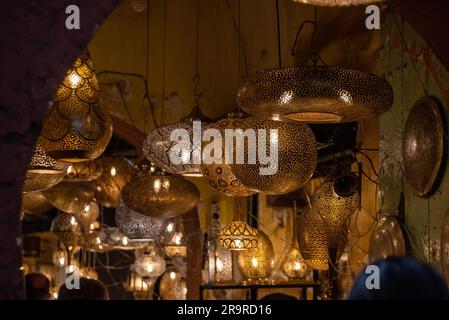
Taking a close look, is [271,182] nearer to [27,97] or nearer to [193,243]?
[27,97]

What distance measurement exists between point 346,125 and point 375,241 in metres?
1.88

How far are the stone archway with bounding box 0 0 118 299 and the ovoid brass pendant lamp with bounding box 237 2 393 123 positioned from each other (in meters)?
1.19

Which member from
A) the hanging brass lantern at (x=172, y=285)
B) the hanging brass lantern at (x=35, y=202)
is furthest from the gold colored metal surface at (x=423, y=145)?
the hanging brass lantern at (x=172, y=285)

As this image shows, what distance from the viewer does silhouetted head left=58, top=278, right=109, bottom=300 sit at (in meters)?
4.09

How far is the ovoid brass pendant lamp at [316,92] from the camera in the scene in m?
2.72

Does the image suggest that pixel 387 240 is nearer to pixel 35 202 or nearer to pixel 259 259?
pixel 259 259

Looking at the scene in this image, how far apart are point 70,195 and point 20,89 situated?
15.7 ft

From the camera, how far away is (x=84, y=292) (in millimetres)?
4160

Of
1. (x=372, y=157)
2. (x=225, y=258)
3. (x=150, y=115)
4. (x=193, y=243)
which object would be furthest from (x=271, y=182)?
(x=193, y=243)

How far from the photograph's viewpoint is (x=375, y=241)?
4395mm

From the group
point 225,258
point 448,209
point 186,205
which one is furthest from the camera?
point 225,258

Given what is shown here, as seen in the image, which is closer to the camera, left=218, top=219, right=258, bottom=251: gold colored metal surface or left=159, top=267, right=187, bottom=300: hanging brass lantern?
left=218, top=219, right=258, bottom=251: gold colored metal surface

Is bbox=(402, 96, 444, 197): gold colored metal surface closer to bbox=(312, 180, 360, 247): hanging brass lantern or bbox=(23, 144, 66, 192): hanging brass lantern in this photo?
bbox=(312, 180, 360, 247): hanging brass lantern

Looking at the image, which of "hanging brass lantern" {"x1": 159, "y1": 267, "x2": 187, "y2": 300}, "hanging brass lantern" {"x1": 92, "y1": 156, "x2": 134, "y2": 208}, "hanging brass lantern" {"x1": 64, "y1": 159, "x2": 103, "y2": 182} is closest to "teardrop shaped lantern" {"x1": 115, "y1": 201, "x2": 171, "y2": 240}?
"hanging brass lantern" {"x1": 92, "y1": 156, "x2": 134, "y2": 208}
